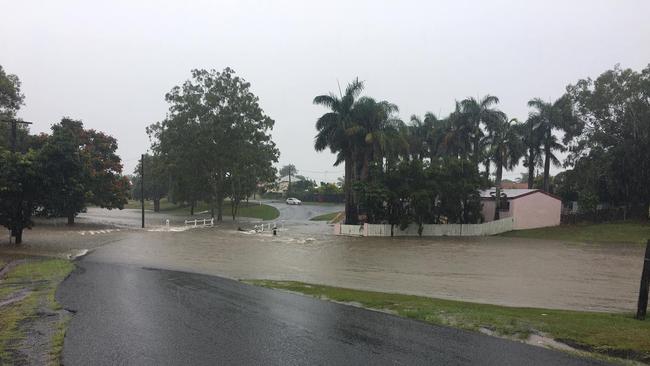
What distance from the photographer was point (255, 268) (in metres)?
21.7

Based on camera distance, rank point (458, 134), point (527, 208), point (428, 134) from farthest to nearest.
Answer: point (428, 134) < point (458, 134) < point (527, 208)

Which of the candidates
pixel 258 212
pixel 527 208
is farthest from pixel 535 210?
pixel 258 212

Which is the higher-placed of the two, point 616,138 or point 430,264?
point 616,138

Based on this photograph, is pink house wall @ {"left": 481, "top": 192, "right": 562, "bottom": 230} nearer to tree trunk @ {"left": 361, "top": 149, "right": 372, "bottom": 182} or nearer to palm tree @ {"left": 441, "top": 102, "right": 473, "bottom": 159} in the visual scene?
palm tree @ {"left": 441, "top": 102, "right": 473, "bottom": 159}

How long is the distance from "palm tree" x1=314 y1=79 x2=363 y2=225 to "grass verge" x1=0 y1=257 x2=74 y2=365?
32.4 m

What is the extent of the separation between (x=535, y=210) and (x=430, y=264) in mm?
32939

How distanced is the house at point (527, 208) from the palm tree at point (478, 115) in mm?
5763

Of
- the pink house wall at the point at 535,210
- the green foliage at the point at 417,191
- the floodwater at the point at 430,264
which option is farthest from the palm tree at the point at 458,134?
the floodwater at the point at 430,264

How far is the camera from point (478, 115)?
58.0 metres

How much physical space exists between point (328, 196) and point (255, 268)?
93.3 metres

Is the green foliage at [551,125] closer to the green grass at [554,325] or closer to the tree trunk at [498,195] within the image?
the tree trunk at [498,195]

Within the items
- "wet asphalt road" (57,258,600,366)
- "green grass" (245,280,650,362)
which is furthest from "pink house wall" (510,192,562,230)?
"wet asphalt road" (57,258,600,366)

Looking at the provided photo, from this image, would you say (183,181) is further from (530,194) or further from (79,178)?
(530,194)

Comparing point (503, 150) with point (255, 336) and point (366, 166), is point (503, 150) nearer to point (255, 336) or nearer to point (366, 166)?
point (366, 166)
